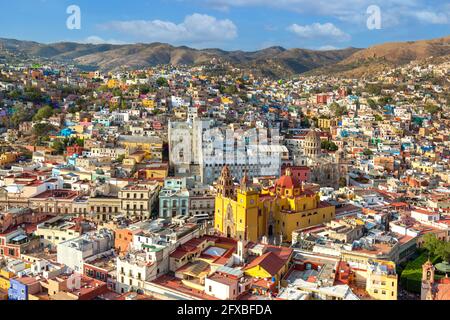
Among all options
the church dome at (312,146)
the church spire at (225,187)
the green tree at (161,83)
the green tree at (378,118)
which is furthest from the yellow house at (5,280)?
the green tree at (161,83)

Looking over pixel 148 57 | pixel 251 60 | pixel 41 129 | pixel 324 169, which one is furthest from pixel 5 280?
pixel 251 60

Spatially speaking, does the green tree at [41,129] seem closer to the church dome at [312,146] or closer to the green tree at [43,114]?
the green tree at [43,114]

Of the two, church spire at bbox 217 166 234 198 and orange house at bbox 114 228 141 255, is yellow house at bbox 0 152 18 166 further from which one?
church spire at bbox 217 166 234 198

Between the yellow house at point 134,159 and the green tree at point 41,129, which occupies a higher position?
the green tree at point 41,129

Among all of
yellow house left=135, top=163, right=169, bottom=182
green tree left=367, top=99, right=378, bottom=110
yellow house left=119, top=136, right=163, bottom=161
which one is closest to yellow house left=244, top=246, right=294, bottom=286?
yellow house left=135, top=163, right=169, bottom=182
